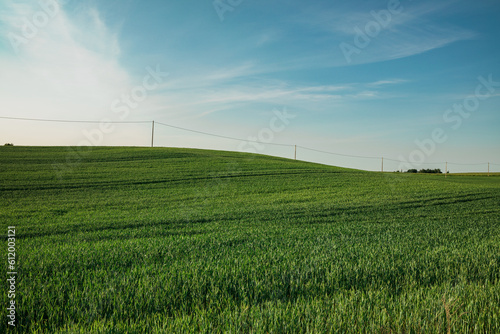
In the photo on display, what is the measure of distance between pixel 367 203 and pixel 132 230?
14.2 m

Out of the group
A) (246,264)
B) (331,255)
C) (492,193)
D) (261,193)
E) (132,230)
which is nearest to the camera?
(246,264)

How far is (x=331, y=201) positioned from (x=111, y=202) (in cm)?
1388

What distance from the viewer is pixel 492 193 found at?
24875mm

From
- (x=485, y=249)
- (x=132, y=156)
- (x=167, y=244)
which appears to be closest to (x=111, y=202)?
(x=167, y=244)

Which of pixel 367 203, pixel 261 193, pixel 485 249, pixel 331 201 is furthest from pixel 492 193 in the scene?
pixel 485 249

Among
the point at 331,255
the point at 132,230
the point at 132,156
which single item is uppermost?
the point at 132,156

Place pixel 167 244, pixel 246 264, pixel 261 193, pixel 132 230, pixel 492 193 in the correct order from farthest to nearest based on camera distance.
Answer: pixel 492 193
pixel 261 193
pixel 132 230
pixel 167 244
pixel 246 264

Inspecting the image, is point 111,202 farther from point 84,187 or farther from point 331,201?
point 331,201

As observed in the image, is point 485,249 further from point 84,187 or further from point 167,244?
point 84,187

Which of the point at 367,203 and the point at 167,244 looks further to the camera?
the point at 367,203

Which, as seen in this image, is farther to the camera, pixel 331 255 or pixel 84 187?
pixel 84 187

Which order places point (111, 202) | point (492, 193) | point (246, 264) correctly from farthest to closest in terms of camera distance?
point (492, 193)
point (111, 202)
point (246, 264)

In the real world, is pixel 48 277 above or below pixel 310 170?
below

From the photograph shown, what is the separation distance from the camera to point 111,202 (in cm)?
1823
